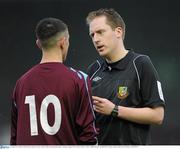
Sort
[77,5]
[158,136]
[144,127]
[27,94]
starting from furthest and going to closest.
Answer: [77,5], [158,136], [144,127], [27,94]

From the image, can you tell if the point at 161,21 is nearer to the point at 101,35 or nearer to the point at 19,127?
the point at 101,35

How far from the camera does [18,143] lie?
55.9 inches

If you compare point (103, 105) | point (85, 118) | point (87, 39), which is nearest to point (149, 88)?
point (103, 105)

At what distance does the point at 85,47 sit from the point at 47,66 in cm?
225

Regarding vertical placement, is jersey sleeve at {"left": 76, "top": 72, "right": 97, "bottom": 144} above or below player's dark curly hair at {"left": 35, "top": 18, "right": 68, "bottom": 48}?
below

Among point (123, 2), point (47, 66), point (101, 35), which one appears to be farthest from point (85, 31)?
point (47, 66)

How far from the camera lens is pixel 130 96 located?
5.25ft

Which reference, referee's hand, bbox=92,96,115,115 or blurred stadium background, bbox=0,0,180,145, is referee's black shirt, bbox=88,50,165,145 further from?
blurred stadium background, bbox=0,0,180,145

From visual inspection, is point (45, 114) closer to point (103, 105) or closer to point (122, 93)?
point (103, 105)

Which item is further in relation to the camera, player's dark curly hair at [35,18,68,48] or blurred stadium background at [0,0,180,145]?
blurred stadium background at [0,0,180,145]

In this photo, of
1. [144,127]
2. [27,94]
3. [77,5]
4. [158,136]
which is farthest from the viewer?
[77,5]

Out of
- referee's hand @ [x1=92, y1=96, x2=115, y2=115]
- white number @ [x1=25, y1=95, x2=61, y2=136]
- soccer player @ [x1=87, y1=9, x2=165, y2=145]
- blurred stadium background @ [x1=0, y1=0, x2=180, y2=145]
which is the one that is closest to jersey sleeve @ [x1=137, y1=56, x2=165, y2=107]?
soccer player @ [x1=87, y1=9, x2=165, y2=145]

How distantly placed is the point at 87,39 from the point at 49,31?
7.33ft

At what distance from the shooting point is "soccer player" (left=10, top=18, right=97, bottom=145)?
1.36 metres
